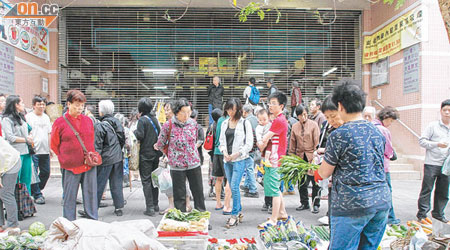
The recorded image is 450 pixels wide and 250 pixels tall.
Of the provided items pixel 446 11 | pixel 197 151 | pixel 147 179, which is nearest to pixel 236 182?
pixel 197 151

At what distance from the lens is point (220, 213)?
19.6 feet

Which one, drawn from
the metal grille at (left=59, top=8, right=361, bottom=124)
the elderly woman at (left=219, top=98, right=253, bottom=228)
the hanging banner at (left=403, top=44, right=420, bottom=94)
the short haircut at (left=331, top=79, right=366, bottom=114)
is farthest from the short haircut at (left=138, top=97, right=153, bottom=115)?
the hanging banner at (left=403, top=44, right=420, bottom=94)

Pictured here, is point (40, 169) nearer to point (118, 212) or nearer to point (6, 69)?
point (118, 212)

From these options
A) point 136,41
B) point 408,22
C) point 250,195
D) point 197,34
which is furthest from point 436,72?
point 136,41

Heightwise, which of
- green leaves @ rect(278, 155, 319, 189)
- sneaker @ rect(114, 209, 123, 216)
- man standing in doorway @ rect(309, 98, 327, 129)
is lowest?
sneaker @ rect(114, 209, 123, 216)

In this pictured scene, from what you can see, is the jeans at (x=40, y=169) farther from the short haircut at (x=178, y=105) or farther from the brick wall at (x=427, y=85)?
the brick wall at (x=427, y=85)

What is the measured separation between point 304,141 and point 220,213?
2.05 metres

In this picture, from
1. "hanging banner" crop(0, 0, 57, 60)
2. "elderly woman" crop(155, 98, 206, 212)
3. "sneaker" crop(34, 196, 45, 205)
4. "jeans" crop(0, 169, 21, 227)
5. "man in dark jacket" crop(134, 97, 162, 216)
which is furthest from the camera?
"sneaker" crop(34, 196, 45, 205)

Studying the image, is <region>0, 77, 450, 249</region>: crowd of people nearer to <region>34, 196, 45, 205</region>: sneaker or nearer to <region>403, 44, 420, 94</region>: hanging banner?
<region>34, 196, 45, 205</region>: sneaker

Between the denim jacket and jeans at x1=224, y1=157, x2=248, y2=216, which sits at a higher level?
the denim jacket

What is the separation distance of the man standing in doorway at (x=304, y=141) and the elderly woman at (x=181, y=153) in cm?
Result: 213

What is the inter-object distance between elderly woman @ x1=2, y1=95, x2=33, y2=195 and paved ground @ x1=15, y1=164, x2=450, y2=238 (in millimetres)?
829

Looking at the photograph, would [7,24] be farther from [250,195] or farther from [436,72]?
[436,72]

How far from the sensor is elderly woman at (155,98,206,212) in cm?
499
